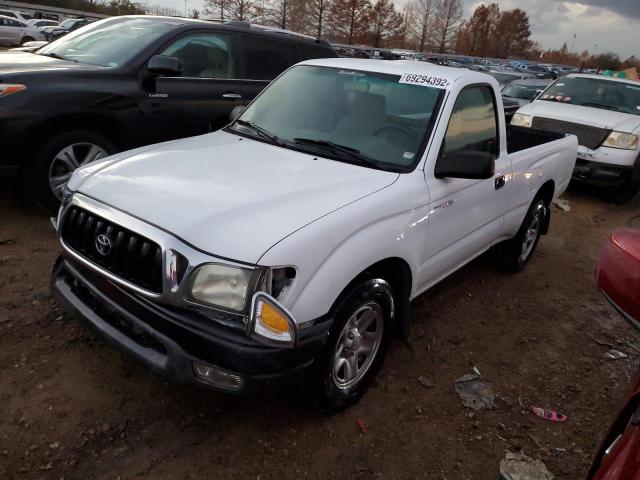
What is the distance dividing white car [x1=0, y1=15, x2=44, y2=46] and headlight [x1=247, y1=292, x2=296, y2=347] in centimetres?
2986

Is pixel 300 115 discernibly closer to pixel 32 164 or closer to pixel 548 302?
pixel 32 164

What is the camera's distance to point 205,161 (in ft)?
9.97

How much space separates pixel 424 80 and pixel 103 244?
89.8 inches

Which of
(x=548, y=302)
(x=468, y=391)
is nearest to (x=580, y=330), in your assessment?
(x=548, y=302)

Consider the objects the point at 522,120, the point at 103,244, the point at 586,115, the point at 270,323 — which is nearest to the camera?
the point at 270,323

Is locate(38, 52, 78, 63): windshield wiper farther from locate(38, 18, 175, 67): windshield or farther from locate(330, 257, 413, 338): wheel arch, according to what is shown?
locate(330, 257, 413, 338): wheel arch

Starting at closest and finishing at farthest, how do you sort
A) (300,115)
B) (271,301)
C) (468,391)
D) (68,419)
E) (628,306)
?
(628,306) < (271,301) < (68,419) < (468,391) < (300,115)

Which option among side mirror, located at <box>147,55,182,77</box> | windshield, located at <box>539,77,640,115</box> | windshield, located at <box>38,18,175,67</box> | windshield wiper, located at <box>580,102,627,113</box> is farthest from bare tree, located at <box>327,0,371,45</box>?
side mirror, located at <box>147,55,182,77</box>

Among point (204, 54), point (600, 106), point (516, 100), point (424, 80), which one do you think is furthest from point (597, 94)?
point (424, 80)

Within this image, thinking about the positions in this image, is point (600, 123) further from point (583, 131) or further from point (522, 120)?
point (522, 120)

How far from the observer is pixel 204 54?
5.64 metres

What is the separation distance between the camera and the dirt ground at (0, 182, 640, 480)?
2500 millimetres

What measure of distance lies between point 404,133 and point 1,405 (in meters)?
2.70

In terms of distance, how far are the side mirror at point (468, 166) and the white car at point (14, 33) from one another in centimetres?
2934
